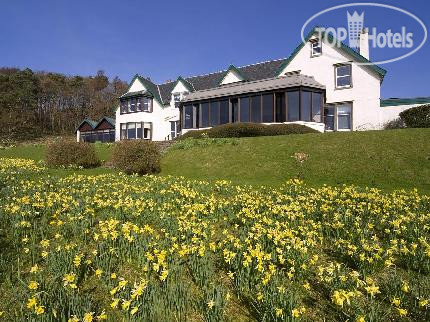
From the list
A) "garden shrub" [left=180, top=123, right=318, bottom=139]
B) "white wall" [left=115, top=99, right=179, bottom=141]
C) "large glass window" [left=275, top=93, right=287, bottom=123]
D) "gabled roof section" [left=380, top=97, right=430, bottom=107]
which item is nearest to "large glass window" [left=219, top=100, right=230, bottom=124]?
"garden shrub" [left=180, top=123, right=318, bottom=139]

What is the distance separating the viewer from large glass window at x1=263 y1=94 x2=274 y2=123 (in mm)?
27922

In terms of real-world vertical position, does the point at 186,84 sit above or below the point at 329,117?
above

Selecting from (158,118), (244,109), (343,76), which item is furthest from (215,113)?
(158,118)

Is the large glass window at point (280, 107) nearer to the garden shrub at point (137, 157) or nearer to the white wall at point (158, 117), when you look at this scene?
the garden shrub at point (137, 157)

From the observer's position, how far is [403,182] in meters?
12.7

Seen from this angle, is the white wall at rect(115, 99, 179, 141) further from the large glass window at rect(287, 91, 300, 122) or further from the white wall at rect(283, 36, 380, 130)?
the white wall at rect(283, 36, 380, 130)

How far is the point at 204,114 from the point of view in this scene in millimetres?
33031

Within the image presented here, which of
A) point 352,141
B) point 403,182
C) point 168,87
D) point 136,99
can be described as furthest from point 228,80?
point 403,182

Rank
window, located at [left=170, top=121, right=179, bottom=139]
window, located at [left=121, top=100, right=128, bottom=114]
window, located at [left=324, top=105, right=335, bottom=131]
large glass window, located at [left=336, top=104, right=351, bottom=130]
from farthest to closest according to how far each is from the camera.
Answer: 1. window, located at [left=121, top=100, right=128, bottom=114]
2. window, located at [left=170, top=121, right=179, bottom=139]
3. window, located at [left=324, top=105, right=335, bottom=131]
4. large glass window, located at [left=336, top=104, right=351, bottom=130]

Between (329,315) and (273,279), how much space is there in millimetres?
754

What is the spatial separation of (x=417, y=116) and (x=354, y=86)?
5.73 m

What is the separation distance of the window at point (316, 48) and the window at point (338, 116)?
16.4 ft

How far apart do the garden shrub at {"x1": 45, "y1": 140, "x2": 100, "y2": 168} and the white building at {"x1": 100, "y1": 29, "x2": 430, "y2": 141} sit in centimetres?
1419

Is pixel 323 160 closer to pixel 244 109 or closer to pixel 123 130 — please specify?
pixel 244 109
